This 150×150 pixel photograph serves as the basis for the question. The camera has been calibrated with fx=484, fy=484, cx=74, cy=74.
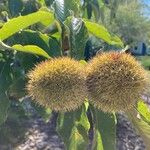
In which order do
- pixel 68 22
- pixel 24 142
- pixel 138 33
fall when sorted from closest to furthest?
pixel 68 22
pixel 24 142
pixel 138 33

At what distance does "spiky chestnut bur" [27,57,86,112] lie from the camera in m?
1.04

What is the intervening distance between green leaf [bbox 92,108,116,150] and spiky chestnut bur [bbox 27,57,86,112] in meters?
0.14

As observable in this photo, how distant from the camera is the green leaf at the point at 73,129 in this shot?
1214 millimetres

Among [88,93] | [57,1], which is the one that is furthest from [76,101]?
[57,1]

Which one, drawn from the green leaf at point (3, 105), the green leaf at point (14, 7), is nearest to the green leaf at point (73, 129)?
the green leaf at point (3, 105)

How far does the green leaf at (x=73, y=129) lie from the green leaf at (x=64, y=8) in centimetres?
24


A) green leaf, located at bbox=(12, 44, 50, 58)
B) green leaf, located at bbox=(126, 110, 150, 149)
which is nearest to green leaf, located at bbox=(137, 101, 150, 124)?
green leaf, located at bbox=(126, 110, 150, 149)

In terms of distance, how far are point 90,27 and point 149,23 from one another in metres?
22.0

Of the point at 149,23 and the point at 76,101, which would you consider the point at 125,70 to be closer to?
the point at 76,101

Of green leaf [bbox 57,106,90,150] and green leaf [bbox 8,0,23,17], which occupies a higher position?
green leaf [bbox 8,0,23,17]

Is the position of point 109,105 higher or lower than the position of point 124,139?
higher

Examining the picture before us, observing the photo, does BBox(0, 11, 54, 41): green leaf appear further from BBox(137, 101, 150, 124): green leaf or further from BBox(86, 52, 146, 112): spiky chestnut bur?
BBox(137, 101, 150, 124): green leaf

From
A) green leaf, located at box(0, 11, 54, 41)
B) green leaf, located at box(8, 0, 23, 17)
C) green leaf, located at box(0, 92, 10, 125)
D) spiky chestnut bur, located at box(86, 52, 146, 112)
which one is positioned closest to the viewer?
spiky chestnut bur, located at box(86, 52, 146, 112)

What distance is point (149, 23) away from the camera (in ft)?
74.9
